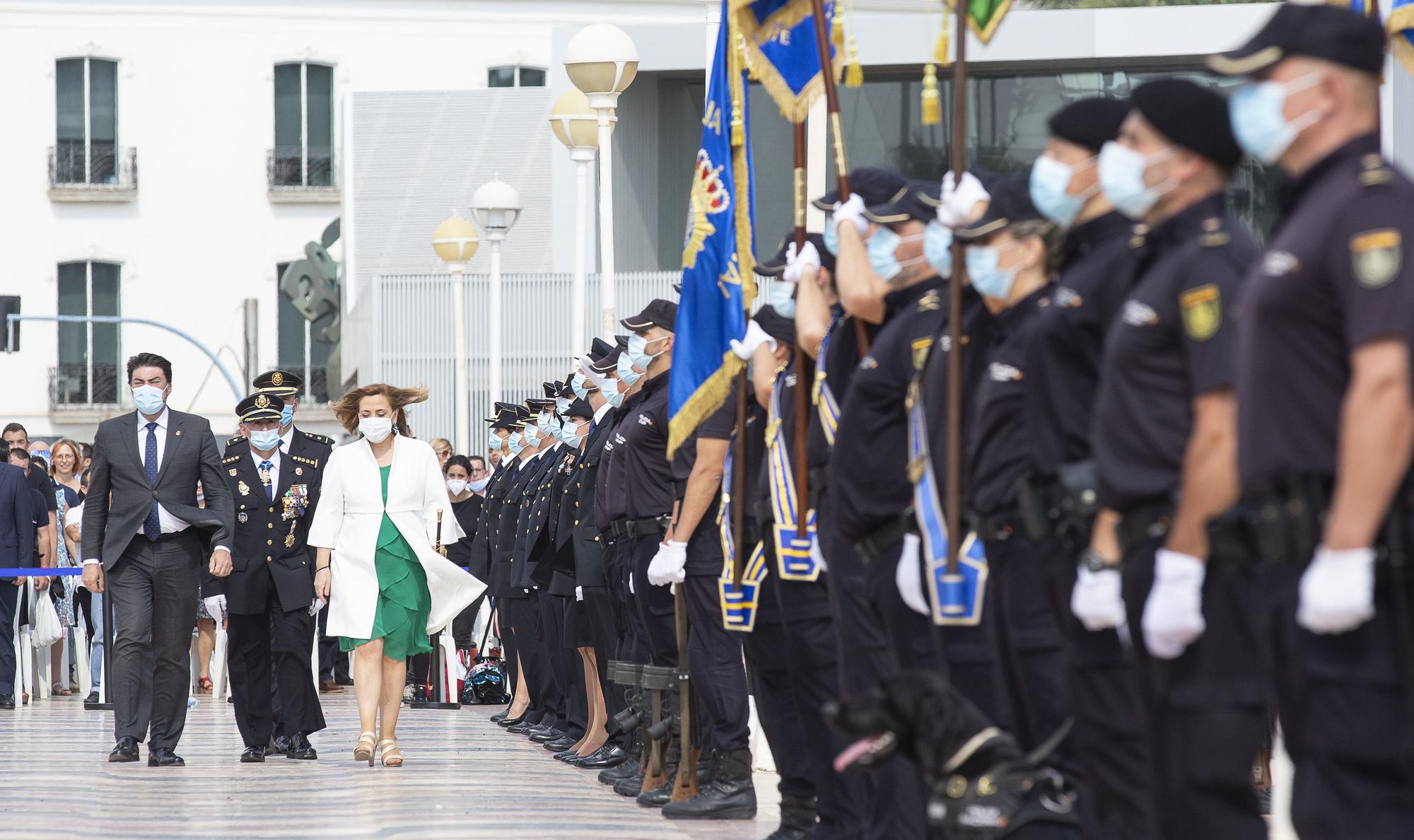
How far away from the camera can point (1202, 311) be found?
470 centimetres

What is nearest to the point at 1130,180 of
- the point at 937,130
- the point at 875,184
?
the point at 875,184

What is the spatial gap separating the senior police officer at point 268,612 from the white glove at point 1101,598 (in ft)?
29.2

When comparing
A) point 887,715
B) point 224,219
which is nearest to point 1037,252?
point 887,715

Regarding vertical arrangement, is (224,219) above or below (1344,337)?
above

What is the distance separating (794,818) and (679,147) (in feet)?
65.8

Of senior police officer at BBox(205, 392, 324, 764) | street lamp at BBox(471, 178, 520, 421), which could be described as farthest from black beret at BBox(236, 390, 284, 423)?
street lamp at BBox(471, 178, 520, 421)

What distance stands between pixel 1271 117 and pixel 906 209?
276 cm

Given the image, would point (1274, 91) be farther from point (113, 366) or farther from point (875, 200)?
point (113, 366)

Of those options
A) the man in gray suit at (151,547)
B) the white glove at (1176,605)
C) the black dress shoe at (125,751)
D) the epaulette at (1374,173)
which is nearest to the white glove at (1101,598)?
the white glove at (1176,605)

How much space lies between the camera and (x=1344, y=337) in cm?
417

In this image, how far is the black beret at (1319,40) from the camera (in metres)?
4.27

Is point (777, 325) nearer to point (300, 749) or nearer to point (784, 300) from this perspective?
point (784, 300)

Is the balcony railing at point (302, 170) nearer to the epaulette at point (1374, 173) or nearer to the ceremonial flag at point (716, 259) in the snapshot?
the ceremonial flag at point (716, 259)

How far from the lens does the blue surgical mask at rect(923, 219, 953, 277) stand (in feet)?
20.7
